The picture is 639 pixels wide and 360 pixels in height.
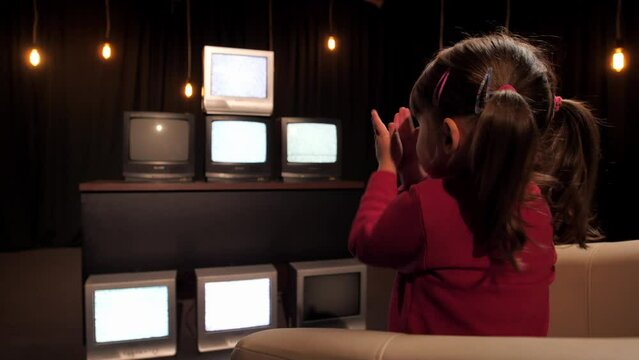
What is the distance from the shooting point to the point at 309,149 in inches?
95.7

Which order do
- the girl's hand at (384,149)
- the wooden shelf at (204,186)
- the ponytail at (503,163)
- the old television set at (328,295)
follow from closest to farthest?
the ponytail at (503,163) < the girl's hand at (384,149) < the wooden shelf at (204,186) < the old television set at (328,295)

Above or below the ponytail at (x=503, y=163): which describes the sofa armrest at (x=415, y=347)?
below

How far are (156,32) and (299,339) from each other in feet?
15.1

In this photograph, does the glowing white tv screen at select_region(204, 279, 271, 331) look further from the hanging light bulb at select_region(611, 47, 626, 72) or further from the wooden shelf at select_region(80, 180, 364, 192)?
the hanging light bulb at select_region(611, 47, 626, 72)

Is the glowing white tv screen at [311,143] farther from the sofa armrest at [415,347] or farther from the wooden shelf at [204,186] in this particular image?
the sofa armrest at [415,347]

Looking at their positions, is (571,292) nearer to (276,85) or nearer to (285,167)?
(285,167)

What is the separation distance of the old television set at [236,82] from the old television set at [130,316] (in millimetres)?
903

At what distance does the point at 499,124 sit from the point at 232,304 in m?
1.63

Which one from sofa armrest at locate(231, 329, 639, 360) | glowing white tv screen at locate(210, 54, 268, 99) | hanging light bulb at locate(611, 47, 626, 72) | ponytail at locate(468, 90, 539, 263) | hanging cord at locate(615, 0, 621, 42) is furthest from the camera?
hanging cord at locate(615, 0, 621, 42)

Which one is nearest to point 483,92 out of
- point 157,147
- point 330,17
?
point 157,147

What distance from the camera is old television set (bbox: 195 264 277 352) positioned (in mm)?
1947

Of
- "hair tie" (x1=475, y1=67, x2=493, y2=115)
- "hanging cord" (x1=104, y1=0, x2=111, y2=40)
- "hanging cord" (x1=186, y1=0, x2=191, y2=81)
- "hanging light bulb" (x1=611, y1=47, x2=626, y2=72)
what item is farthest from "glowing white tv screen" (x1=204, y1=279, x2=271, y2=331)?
"hanging cord" (x1=104, y1=0, x2=111, y2=40)

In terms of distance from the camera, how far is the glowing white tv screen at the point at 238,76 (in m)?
2.36

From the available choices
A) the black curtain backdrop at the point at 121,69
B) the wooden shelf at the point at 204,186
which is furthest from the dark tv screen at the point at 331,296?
the black curtain backdrop at the point at 121,69
